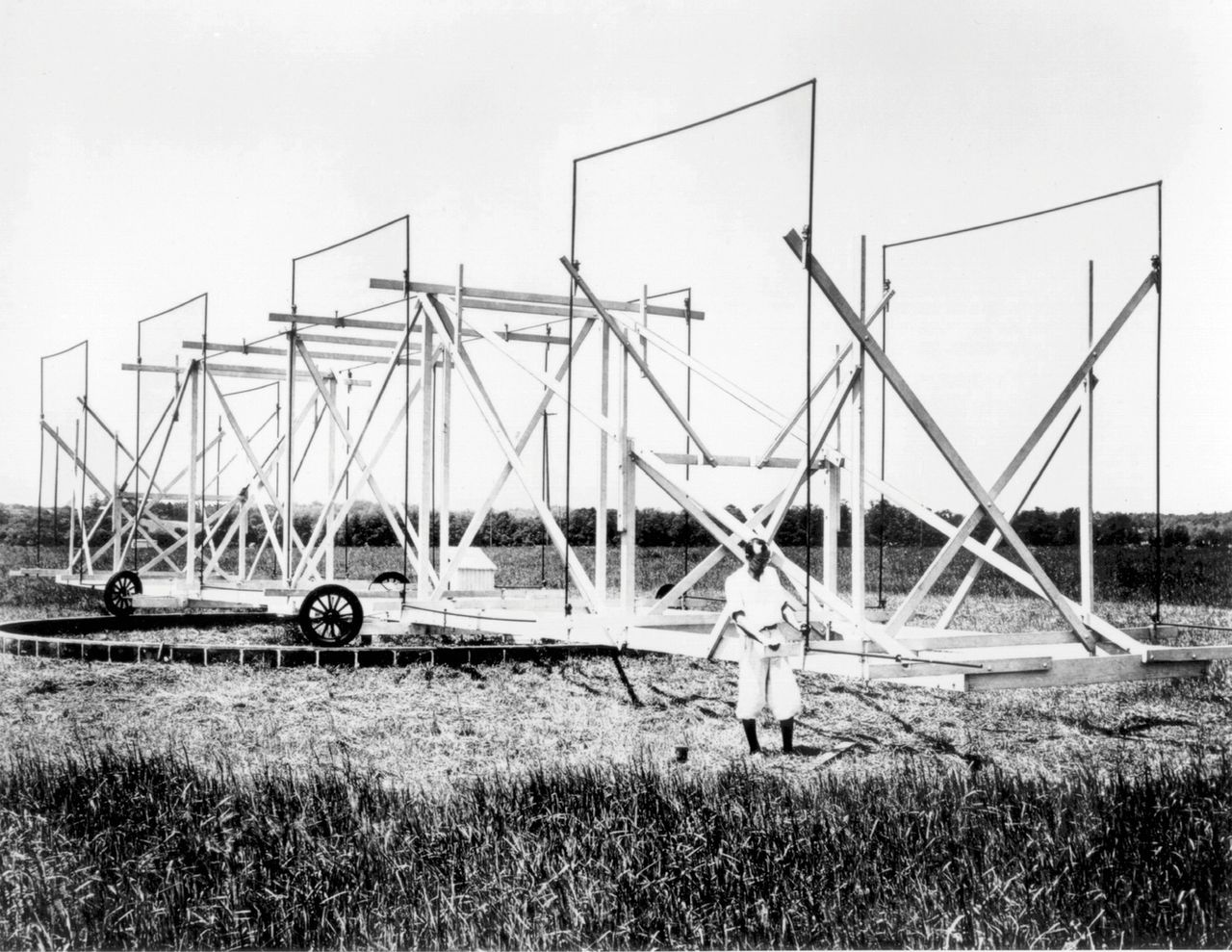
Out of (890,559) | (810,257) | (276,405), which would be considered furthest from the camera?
(890,559)

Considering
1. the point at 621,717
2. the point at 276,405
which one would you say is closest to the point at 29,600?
the point at 276,405

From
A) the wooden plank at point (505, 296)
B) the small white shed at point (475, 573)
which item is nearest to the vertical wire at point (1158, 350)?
the wooden plank at point (505, 296)

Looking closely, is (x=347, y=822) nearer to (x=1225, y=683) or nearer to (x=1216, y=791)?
(x=1216, y=791)

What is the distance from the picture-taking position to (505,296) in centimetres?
1359

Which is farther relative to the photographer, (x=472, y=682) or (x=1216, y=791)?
(x=472, y=682)

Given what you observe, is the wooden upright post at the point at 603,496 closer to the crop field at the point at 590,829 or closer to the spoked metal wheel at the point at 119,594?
the crop field at the point at 590,829

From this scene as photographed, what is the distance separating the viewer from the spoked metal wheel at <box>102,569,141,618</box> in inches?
774

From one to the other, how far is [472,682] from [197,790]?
240 inches

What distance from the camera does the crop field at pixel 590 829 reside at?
5.90 m

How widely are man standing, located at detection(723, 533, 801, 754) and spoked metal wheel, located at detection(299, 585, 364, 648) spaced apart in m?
5.02

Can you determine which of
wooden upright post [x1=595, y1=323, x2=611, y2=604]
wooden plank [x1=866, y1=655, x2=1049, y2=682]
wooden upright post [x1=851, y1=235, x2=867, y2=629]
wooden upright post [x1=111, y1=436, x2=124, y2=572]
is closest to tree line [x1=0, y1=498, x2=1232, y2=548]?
wooden upright post [x1=111, y1=436, x2=124, y2=572]

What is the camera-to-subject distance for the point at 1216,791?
7785 mm

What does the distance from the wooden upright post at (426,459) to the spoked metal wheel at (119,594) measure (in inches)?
302

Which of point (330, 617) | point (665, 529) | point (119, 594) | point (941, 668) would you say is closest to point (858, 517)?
point (941, 668)
